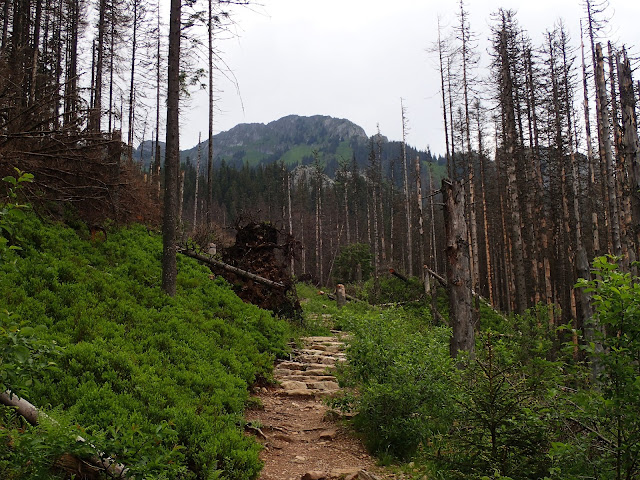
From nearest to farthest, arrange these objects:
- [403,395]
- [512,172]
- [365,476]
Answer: [365,476] → [403,395] → [512,172]

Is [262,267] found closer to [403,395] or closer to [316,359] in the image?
[316,359]

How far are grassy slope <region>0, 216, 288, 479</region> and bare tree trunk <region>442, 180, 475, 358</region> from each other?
12.2 feet

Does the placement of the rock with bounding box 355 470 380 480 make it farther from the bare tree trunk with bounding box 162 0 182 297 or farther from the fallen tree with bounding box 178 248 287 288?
the fallen tree with bounding box 178 248 287 288

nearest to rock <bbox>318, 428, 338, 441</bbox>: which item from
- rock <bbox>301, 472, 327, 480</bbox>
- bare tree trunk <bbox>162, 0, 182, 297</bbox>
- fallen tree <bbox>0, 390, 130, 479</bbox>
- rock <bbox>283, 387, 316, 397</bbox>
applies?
rock <bbox>301, 472, 327, 480</bbox>

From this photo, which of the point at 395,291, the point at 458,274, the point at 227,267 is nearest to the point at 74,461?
the point at 458,274

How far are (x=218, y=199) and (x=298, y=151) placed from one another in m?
113

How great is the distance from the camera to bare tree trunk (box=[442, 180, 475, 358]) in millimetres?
6629

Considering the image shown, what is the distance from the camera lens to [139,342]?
6.15 meters

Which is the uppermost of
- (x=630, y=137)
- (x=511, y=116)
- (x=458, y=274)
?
(x=511, y=116)

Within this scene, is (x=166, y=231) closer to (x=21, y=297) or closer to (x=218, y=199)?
(x=21, y=297)

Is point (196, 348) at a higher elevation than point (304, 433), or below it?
higher

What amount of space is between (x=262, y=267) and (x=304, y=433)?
6768 millimetres

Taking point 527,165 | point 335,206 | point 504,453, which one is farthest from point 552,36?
point 335,206

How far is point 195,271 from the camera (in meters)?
10.7
